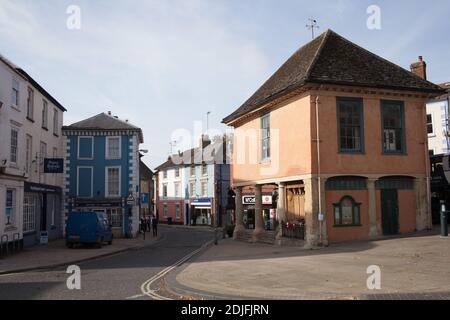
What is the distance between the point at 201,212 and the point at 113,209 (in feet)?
73.7

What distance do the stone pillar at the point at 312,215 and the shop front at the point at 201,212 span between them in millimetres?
33703

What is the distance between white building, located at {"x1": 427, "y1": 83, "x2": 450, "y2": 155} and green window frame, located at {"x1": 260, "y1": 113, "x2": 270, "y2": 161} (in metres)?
14.6

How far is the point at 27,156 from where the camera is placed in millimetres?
25609

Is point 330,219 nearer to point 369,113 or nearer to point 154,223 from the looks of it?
point 369,113

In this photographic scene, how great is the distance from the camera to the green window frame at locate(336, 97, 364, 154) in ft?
69.2

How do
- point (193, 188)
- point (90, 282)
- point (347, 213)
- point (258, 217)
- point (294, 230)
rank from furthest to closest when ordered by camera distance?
point (193, 188), point (258, 217), point (294, 230), point (347, 213), point (90, 282)

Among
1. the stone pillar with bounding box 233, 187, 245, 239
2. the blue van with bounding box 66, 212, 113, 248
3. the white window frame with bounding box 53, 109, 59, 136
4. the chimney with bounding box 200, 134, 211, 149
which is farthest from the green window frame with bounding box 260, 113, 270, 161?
the chimney with bounding box 200, 134, 211, 149

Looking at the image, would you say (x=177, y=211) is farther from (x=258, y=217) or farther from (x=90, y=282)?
(x=90, y=282)

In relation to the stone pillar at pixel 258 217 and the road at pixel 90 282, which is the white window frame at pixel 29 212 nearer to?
the road at pixel 90 282

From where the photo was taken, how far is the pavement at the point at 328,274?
9734 millimetres

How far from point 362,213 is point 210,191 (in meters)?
33.6

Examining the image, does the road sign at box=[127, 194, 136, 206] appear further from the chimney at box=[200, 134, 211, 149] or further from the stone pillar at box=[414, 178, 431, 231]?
the chimney at box=[200, 134, 211, 149]

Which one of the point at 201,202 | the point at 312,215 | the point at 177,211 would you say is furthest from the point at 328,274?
the point at 177,211
